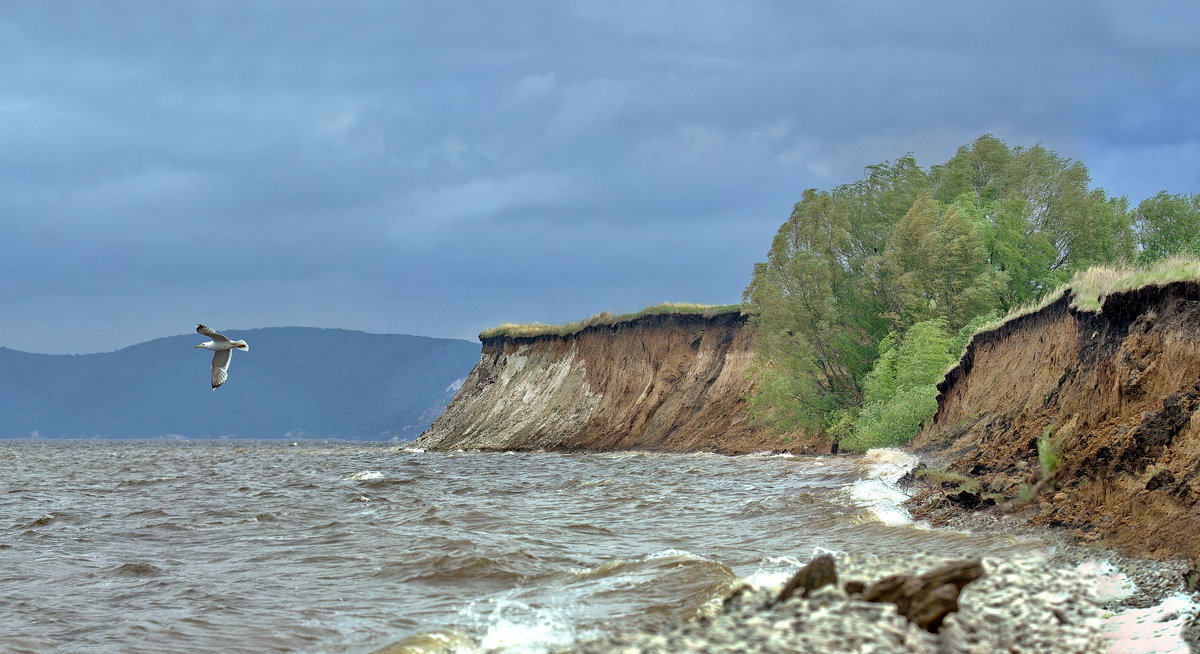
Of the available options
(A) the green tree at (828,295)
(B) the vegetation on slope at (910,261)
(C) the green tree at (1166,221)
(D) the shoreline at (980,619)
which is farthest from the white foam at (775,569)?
(C) the green tree at (1166,221)

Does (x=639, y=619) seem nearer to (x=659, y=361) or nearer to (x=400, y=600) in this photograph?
(x=400, y=600)

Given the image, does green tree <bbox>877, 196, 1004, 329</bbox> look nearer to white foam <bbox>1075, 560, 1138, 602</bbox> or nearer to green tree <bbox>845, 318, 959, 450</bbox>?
green tree <bbox>845, 318, 959, 450</bbox>

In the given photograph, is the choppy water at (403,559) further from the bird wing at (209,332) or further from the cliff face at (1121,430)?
the bird wing at (209,332)

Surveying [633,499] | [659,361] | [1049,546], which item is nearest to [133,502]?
[633,499]

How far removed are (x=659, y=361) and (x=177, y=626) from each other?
201 ft

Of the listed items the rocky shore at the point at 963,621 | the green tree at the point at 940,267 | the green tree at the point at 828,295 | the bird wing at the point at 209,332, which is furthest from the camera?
the green tree at the point at 828,295

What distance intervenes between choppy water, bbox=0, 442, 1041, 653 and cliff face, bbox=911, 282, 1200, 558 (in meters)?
1.54

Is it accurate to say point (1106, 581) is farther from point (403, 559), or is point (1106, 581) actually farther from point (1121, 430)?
point (403, 559)

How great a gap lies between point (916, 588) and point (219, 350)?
2205 centimetres

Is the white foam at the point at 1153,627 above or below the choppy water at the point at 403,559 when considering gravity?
above

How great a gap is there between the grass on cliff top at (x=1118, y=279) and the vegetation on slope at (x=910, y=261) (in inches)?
509

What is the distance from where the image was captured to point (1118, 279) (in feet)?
54.2

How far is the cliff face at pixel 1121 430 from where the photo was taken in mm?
10539

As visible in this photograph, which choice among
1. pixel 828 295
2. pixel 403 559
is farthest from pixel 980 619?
pixel 828 295
